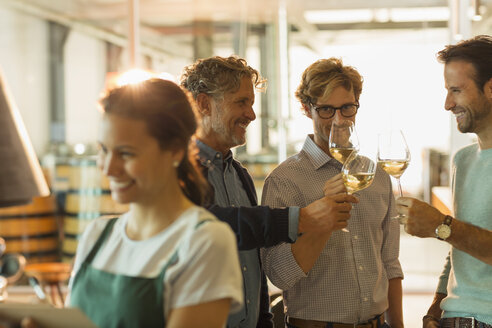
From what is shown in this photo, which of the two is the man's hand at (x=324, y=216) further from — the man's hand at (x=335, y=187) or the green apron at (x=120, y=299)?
the green apron at (x=120, y=299)

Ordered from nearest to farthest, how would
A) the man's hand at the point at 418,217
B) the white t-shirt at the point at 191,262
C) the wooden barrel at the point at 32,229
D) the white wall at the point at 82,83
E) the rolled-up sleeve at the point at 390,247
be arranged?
the white t-shirt at the point at 191,262
the man's hand at the point at 418,217
the rolled-up sleeve at the point at 390,247
the wooden barrel at the point at 32,229
the white wall at the point at 82,83

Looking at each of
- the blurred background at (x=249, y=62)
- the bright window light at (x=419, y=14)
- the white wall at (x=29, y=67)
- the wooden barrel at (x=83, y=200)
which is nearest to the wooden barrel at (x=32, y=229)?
the blurred background at (x=249, y=62)

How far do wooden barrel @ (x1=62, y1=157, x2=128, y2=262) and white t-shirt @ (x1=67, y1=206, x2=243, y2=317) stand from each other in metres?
4.08

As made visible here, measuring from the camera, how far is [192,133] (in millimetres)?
1326

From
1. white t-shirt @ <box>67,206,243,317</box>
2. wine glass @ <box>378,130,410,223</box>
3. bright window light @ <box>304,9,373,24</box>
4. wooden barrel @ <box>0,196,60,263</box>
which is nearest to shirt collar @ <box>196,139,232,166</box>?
wine glass @ <box>378,130,410,223</box>

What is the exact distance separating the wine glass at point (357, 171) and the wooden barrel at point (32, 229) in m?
4.06

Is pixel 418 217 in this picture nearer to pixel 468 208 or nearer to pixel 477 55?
pixel 468 208

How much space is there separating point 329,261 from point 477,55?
2.58 feet

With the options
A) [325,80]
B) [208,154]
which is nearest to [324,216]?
[208,154]

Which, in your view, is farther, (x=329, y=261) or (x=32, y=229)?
(x=32, y=229)

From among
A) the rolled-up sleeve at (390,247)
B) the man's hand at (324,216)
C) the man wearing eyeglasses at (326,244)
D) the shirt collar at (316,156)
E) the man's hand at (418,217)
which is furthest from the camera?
the rolled-up sleeve at (390,247)

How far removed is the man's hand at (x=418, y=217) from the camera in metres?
1.83

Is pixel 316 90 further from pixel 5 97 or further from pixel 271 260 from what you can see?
pixel 5 97

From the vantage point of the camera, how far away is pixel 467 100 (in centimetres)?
193
